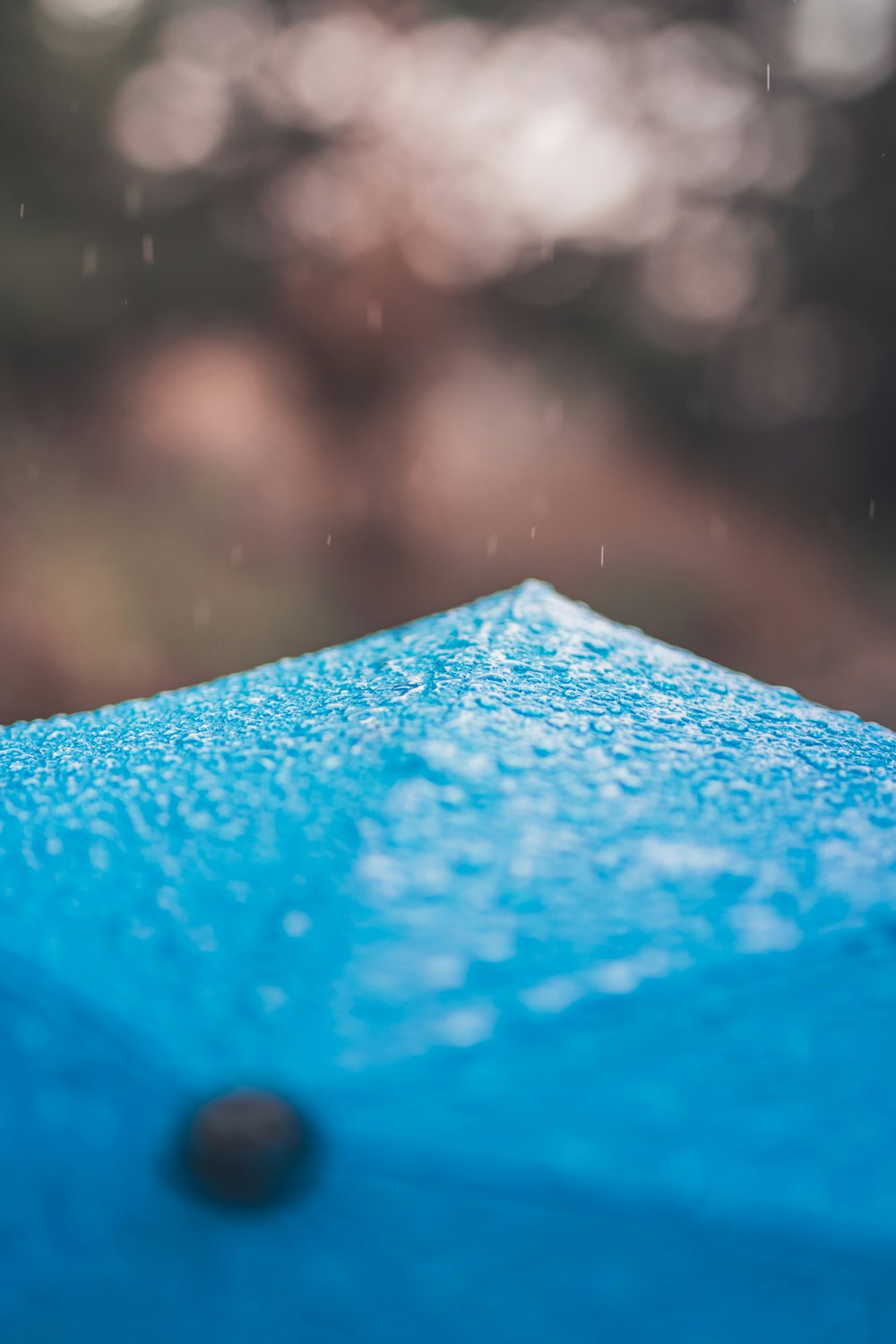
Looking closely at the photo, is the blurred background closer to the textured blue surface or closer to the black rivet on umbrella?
the textured blue surface

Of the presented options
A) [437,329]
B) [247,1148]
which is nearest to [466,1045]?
[247,1148]

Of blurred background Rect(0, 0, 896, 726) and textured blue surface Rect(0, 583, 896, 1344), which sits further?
blurred background Rect(0, 0, 896, 726)

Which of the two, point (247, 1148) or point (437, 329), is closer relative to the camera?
point (247, 1148)

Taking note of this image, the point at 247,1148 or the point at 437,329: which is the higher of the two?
the point at 437,329

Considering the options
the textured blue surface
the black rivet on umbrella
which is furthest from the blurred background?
the black rivet on umbrella

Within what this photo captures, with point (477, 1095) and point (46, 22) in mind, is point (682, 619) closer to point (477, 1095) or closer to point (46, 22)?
point (46, 22)

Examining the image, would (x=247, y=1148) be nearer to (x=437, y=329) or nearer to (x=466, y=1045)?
(x=466, y=1045)
